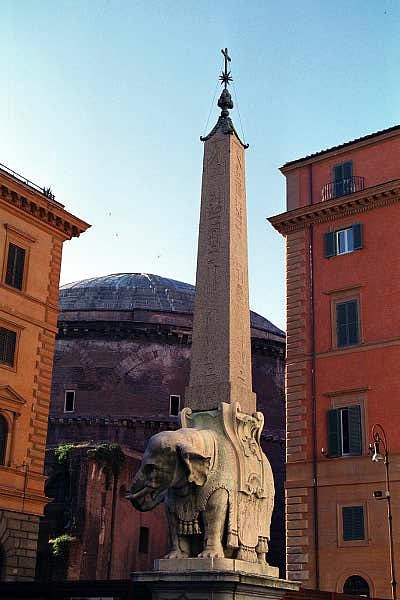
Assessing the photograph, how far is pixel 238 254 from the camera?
976 cm

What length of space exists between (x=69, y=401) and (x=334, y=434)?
14475 mm

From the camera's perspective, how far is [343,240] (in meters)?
22.5

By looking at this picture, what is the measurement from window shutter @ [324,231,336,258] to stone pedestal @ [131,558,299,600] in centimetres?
1524

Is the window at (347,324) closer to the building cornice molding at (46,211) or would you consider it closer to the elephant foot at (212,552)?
the building cornice molding at (46,211)

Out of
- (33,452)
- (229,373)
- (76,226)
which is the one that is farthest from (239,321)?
(76,226)

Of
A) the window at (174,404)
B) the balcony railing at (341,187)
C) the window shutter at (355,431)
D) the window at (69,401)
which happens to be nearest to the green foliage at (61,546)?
the window at (69,401)

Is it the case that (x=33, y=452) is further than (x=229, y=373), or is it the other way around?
(x=33, y=452)

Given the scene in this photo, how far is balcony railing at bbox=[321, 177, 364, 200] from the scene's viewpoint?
22764mm

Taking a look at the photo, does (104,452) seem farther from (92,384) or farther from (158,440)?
(158,440)

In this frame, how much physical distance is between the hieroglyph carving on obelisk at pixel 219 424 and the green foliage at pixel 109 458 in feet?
59.9

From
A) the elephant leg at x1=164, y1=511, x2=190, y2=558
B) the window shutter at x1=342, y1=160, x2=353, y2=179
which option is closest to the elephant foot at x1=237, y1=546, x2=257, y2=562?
the elephant leg at x1=164, y1=511, x2=190, y2=558

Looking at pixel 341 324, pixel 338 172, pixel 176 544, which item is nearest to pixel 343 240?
pixel 338 172

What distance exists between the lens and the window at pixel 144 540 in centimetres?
2827

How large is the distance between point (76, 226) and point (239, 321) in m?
16.1
